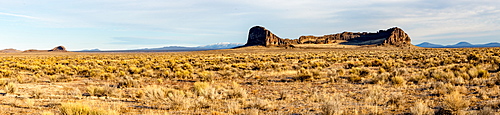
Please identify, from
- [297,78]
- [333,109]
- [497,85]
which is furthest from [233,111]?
[497,85]

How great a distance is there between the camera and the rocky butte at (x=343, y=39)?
132000 mm

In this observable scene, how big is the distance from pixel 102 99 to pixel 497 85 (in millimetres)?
11661

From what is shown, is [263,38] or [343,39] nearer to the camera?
[263,38]

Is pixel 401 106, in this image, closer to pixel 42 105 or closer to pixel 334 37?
pixel 42 105

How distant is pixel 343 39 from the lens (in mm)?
160500

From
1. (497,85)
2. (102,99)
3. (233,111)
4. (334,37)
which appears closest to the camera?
(233,111)

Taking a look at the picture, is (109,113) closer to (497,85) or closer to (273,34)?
(497,85)

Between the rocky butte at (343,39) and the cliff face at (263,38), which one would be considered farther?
the cliff face at (263,38)

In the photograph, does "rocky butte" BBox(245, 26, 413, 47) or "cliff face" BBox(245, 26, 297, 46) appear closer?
"rocky butte" BBox(245, 26, 413, 47)

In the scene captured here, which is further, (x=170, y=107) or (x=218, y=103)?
(x=218, y=103)

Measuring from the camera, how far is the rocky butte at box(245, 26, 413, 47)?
13200 cm

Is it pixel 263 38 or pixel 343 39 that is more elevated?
pixel 263 38

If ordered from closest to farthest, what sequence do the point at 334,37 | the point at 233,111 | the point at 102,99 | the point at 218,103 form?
the point at 233,111, the point at 218,103, the point at 102,99, the point at 334,37

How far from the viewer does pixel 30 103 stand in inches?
264
